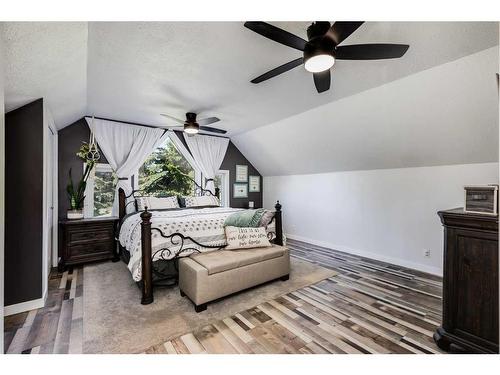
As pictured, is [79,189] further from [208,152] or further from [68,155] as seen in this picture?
[208,152]

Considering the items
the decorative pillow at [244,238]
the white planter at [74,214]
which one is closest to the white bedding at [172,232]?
the decorative pillow at [244,238]

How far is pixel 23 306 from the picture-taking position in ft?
7.32

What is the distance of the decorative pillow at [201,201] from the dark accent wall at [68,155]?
1924 millimetres

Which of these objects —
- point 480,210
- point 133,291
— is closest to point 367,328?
point 480,210

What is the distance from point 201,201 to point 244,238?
2060 mm

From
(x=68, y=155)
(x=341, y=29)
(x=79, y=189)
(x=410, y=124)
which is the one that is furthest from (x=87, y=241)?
(x=410, y=124)

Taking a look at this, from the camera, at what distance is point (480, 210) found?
5.19ft

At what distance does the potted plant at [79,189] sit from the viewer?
3533 mm

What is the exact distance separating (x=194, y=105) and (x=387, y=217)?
3.67 metres

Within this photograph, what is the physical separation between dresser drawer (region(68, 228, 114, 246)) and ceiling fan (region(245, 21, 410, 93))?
365cm

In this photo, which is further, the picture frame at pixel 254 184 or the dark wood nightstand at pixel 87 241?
the picture frame at pixel 254 184

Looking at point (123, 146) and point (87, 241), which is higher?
point (123, 146)

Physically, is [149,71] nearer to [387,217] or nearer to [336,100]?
[336,100]

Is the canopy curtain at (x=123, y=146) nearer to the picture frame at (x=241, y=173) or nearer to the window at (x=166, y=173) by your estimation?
the window at (x=166, y=173)
